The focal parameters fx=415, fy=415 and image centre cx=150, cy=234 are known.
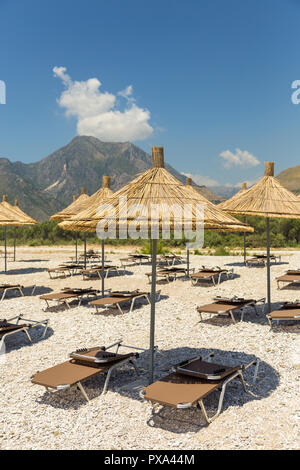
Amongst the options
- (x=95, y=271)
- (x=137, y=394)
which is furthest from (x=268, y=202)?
(x=95, y=271)

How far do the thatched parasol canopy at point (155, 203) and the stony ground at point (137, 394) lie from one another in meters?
1.69

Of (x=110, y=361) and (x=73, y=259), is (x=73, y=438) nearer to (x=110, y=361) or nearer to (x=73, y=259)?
(x=110, y=361)

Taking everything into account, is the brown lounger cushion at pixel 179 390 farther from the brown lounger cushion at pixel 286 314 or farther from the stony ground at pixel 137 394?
the brown lounger cushion at pixel 286 314

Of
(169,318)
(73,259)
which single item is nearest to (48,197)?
(73,259)

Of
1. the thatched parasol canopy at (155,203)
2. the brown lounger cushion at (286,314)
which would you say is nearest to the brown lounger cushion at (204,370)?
the thatched parasol canopy at (155,203)

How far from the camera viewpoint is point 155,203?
390 cm

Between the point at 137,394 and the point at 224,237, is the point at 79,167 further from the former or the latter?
the point at 137,394

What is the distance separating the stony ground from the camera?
10.8 ft

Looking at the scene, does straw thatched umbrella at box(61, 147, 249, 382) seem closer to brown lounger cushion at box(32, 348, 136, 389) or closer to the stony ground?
brown lounger cushion at box(32, 348, 136, 389)

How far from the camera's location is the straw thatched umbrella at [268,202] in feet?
21.8

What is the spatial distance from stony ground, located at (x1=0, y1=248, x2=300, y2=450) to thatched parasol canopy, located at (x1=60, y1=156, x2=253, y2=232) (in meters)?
1.69

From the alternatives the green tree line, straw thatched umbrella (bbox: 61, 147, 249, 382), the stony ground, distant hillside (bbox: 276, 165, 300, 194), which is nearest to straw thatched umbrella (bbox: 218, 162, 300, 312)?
the stony ground

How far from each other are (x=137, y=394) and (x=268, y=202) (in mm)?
4026
